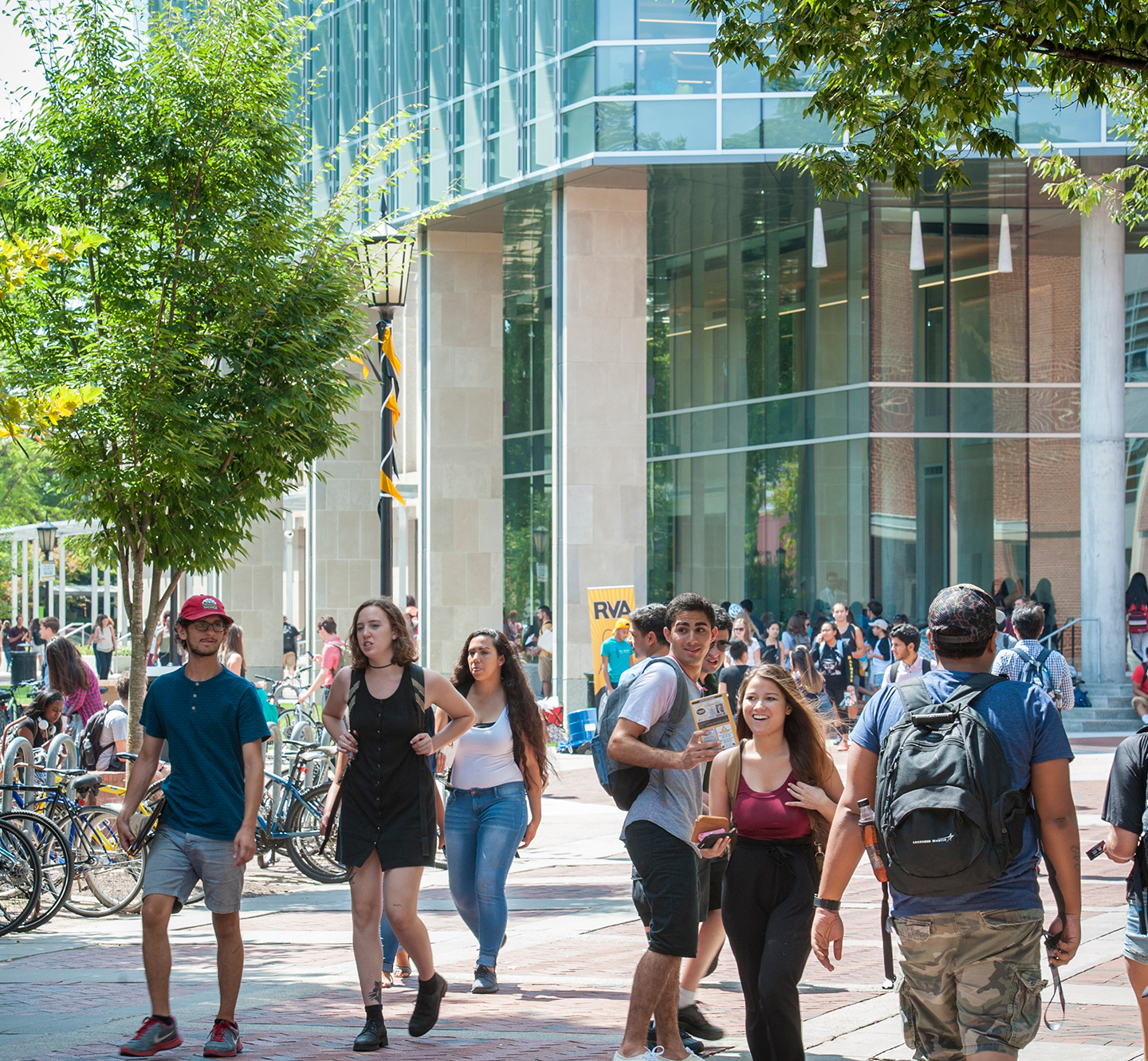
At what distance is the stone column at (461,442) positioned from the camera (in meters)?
28.7

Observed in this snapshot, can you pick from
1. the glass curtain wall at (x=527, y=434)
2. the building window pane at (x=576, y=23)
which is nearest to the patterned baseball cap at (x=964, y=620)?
the building window pane at (x=576, y=23)

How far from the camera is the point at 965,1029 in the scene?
4.14 metres

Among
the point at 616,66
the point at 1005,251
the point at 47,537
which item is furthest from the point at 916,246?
the point at 47,537

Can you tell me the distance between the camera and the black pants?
5172 mm

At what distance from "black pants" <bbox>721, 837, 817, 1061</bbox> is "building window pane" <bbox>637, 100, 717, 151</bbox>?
19.4m

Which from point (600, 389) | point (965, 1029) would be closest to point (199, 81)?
point (965, 1029)

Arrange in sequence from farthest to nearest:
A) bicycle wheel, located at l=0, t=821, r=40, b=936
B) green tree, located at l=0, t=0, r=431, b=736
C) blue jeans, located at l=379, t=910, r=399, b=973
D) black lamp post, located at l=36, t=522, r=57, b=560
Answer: black lamp post, located at l=36, t=522, r=57, b=560 → green tree, located at l=0, t=0, r=431, b=736 → bicycle wheel, located at l=0, t=821, r=40, b=936 → blue jeans, located at l=379, t=910, r=399, b=973

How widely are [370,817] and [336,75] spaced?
27.5 metres

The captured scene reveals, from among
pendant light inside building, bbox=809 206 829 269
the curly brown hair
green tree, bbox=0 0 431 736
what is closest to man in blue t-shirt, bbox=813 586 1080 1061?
the curly brown hair

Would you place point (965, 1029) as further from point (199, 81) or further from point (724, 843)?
point (199, 81)

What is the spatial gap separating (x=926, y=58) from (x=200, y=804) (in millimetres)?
5811

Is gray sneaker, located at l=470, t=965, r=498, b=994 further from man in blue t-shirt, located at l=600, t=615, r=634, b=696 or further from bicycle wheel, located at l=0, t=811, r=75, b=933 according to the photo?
man in blue t-shirt, located at l=600, t=615, r=634, b=696

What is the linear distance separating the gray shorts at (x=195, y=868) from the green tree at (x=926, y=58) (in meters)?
5.31

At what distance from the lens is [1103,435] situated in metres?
23.5
